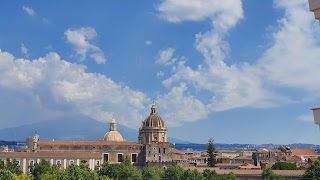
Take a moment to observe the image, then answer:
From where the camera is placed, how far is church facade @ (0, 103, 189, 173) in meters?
70.3

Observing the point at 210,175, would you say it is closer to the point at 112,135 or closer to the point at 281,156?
the point at 112,135

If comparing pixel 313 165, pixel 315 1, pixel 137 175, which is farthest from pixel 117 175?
pixel 315 1

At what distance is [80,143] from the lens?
75.2 m

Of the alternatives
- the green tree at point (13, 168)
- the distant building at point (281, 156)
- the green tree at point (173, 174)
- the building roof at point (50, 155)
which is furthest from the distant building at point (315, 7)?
the distant building at point (281, 156)

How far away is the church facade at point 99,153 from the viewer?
2768 inches

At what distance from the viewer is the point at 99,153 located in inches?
2857

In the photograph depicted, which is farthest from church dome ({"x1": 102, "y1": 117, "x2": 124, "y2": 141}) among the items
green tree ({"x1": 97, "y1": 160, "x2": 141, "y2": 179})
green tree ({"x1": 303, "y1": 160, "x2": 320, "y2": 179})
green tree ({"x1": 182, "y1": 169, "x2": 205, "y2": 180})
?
green tree ({"x1": 303, "y1": 160, "x2": 320, "y2": 179})

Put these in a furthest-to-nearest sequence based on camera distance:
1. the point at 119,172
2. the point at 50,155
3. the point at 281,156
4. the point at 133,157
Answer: the point at 281,156, the point at 133,157, the point at 50,155, the point at 119,172

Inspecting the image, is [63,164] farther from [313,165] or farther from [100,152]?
[313,165]

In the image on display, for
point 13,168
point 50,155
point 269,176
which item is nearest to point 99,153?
point 50,155

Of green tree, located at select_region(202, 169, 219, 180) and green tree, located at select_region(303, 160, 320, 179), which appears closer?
green tree, located at select_region(303, 160, 320, 179)

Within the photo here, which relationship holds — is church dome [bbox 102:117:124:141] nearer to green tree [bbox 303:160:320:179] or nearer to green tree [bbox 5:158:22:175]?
green tree [bbox 5:158:22:175]

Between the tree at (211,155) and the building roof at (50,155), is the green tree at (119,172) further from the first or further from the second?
the tree at (211,155)

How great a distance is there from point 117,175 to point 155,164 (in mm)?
15866
